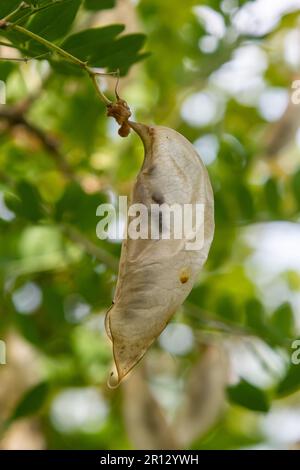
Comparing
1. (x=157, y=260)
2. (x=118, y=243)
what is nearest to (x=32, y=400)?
(x=118, y=243)

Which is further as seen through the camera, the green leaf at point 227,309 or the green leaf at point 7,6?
the green leaf at point 227,309

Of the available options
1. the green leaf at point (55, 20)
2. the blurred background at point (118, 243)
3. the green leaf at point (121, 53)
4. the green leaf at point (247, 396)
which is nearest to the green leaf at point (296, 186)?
the blurred background at point (118, 243)

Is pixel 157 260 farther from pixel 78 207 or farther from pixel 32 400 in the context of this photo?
pixel 32 400

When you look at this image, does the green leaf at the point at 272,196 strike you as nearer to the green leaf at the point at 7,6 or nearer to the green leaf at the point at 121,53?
the green leaf at the point at 121,53

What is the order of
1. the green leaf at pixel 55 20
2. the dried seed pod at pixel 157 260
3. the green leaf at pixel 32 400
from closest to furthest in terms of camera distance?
the dried seed pod at pixel 157 260, the green leaf at pixel 55 20, the green leaf at pixel 32 400

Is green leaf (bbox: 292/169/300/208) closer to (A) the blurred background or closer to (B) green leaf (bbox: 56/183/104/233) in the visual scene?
(A) the blurred background

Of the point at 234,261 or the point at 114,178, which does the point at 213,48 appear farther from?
the point at 234,261

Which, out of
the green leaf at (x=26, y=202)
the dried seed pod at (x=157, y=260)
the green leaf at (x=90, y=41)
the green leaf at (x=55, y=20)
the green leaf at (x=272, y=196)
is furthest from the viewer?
the green leaf at (x=272, y=196)

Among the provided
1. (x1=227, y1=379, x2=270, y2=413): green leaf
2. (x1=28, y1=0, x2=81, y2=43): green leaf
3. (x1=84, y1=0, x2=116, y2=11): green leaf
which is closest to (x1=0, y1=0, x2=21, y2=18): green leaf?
(x1=28, y1=0, x2=81, y2=43): green leaf

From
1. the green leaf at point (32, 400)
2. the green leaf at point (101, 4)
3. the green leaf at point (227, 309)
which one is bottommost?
the green leaf at point (32, 400)
